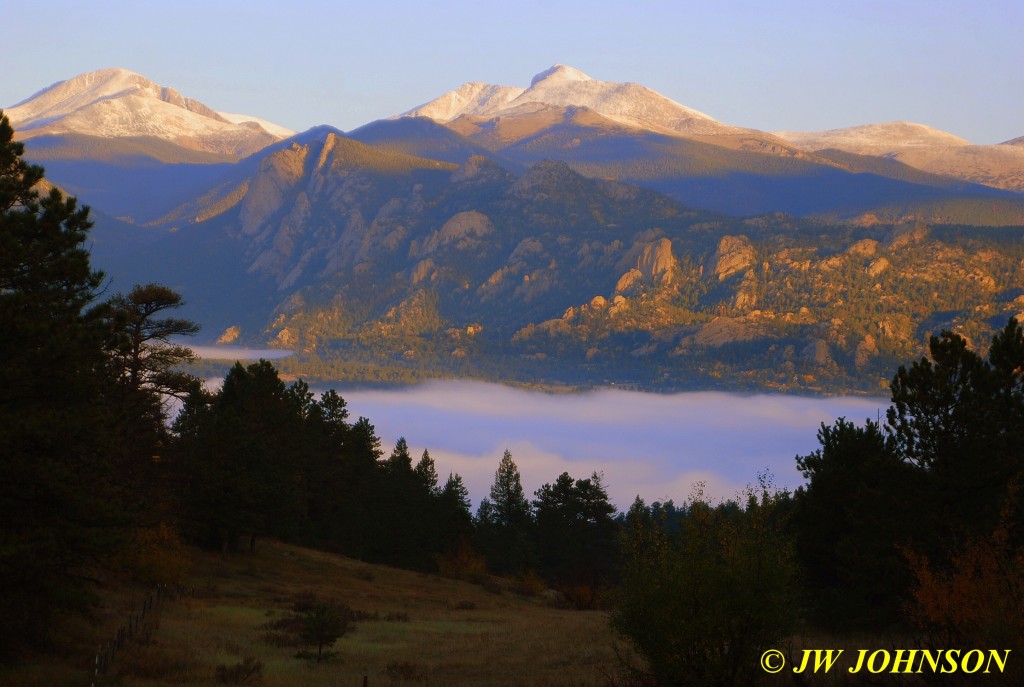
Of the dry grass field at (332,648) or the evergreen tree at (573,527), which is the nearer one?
the dry grass field at (332,648)

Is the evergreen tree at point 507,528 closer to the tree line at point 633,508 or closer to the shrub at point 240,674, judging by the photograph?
the tree line at point 633,508

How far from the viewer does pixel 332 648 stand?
43.6m

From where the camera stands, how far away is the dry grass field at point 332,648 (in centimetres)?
3312

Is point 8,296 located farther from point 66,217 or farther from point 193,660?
point 193,660

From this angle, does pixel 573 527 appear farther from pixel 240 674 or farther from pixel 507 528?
pixel 240 674

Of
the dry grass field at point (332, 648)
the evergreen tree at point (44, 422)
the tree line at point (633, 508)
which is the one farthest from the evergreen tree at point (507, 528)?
the evergreen tree at point (44, 422)

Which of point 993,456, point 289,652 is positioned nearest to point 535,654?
point 289,652

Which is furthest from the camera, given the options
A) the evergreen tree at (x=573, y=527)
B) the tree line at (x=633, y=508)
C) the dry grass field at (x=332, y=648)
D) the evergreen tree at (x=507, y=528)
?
the evergreen tree at (x=573, y=527)

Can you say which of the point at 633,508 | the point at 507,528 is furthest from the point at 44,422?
the point at 507,528

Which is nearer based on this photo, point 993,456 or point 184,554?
point 993,456

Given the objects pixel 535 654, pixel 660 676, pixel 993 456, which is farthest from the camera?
pixel 993 456

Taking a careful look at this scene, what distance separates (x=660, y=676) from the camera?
26828mm

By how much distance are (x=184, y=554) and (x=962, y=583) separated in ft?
138

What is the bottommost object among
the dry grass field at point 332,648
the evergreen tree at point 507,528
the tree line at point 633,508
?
the evergreen tree at point 507,528
